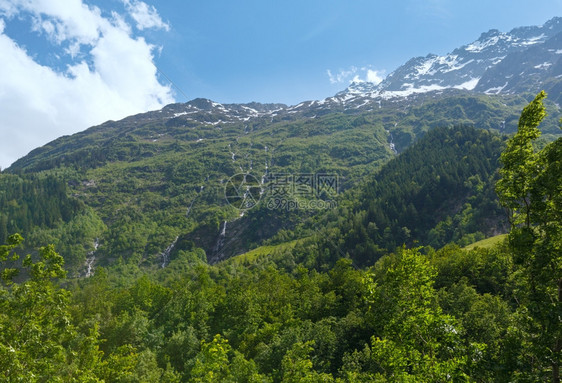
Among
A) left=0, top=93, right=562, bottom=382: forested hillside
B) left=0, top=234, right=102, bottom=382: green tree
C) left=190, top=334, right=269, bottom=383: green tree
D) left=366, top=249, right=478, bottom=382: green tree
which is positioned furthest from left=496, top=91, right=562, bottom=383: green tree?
left=190, top=334, right=269, bottom=383: green tree

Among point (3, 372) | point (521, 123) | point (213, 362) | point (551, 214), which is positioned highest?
point (521, 123)

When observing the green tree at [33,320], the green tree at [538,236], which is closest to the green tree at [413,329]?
the green tree at [538,236]

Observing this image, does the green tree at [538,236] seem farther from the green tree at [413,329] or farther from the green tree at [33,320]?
the green tree at [33,320]

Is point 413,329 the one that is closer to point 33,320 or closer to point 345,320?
point 33,320

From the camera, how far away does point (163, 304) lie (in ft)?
317

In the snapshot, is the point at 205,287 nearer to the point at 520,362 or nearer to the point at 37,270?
the point at 37,270

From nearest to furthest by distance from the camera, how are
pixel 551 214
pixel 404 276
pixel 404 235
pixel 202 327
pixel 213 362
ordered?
pixel 551 214, pixel 404 276, pixel 213 362, pixel 202 327, pixel 404 235

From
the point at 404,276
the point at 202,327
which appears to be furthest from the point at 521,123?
the point at 202,327

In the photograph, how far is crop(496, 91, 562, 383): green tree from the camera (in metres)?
11.6

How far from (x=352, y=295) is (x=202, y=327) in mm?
36025

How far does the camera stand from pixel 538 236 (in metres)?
12.9

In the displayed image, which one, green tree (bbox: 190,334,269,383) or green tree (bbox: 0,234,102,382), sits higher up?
green tree (bbox: 0,234,102,382)

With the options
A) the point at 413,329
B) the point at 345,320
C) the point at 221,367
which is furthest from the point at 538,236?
the point at 345,320

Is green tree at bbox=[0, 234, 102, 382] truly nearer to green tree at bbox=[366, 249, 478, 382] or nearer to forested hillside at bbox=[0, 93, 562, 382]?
forested hillside at bbox=[0, 93, 562, 382]
